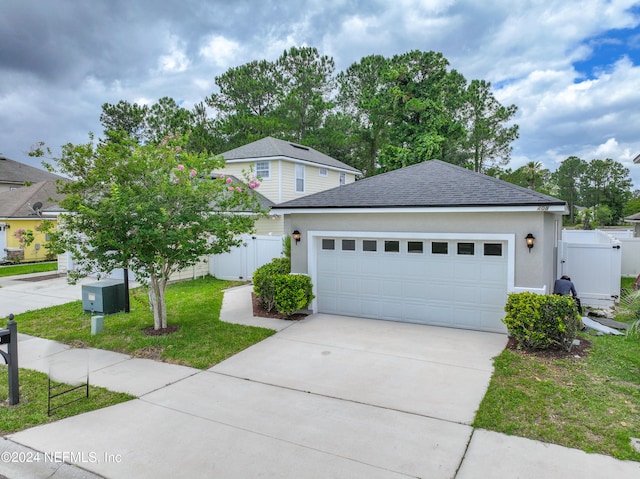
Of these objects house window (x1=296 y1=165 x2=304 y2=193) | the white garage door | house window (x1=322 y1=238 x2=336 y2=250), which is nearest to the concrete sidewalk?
the white garage door

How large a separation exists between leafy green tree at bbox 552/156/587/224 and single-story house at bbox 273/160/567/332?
2711 inches

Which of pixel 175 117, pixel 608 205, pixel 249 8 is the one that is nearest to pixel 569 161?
pixel 608 205

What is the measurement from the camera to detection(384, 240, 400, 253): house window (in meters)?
8.81

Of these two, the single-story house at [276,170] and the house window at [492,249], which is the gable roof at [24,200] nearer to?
the single-story house at [276,170]

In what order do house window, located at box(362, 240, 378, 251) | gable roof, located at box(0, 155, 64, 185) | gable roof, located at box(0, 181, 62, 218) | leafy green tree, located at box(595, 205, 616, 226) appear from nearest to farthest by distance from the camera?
house window, located at box(362, 240, 378, 251) < gable roof, located at box(0, 181, 62, 218) < gable roof, located at box(0, 155, 64, 185) < leafy green tree, located at box(595, 205, 616, 226)

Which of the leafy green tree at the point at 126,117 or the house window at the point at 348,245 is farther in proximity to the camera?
the leafy green tree at the point at 126,117

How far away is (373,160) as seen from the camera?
107 ft

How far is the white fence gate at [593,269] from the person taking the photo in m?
10.6

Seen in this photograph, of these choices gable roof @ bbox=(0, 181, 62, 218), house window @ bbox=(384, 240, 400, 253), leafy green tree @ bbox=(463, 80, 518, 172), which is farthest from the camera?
leafy green tree @ bbox=(463, 80, 518, 172)

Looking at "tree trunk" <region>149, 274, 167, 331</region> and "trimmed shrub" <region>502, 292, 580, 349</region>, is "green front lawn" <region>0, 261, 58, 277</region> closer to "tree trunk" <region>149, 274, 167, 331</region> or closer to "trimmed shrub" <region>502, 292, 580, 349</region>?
"tree trunk" <region>149, 274, 167, 331</region>

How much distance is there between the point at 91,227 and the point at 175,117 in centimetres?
2519

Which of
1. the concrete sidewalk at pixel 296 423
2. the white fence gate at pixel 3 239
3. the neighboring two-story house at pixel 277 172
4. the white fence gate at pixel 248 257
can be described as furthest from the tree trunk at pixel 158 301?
the white fence gate at pixel 3 239

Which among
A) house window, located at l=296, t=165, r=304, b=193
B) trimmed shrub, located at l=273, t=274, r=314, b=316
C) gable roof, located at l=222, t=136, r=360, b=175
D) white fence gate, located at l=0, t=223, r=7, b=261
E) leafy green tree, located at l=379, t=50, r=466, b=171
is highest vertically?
leafy green tree, located at l=379, t=50, r=466, b=171

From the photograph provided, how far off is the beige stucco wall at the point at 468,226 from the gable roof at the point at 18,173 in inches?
1104
